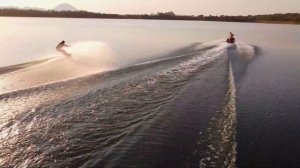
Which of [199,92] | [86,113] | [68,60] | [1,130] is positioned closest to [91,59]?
[68,60]

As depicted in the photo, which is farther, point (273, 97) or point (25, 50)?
point (25, 50)

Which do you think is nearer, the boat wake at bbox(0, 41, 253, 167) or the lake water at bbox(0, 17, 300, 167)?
the boat wake at bbox(0, 41, 253, 167)

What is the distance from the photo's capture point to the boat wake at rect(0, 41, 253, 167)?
7.11 meters

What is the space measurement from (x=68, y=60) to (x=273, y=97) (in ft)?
36.6

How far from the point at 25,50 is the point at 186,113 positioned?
15.5 metres

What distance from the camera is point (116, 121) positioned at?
909 cm

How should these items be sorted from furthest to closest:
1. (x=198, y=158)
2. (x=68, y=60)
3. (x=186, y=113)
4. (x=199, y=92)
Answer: (x=68, y=60) < (x=199, y=92) < (x=186, y=113) < (x=198, y=158)

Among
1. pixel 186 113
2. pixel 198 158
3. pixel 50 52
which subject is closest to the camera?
pixel 198 158

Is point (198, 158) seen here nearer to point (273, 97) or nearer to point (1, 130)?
point (1, 130)

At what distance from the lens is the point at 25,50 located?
22406 mm

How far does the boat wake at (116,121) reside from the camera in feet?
23.3

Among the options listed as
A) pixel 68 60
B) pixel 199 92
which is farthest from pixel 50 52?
pixel 199 92

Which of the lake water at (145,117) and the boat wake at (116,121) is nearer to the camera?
the boat wake at (116,121)

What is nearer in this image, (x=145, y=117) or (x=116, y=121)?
(x=116, y=121)
